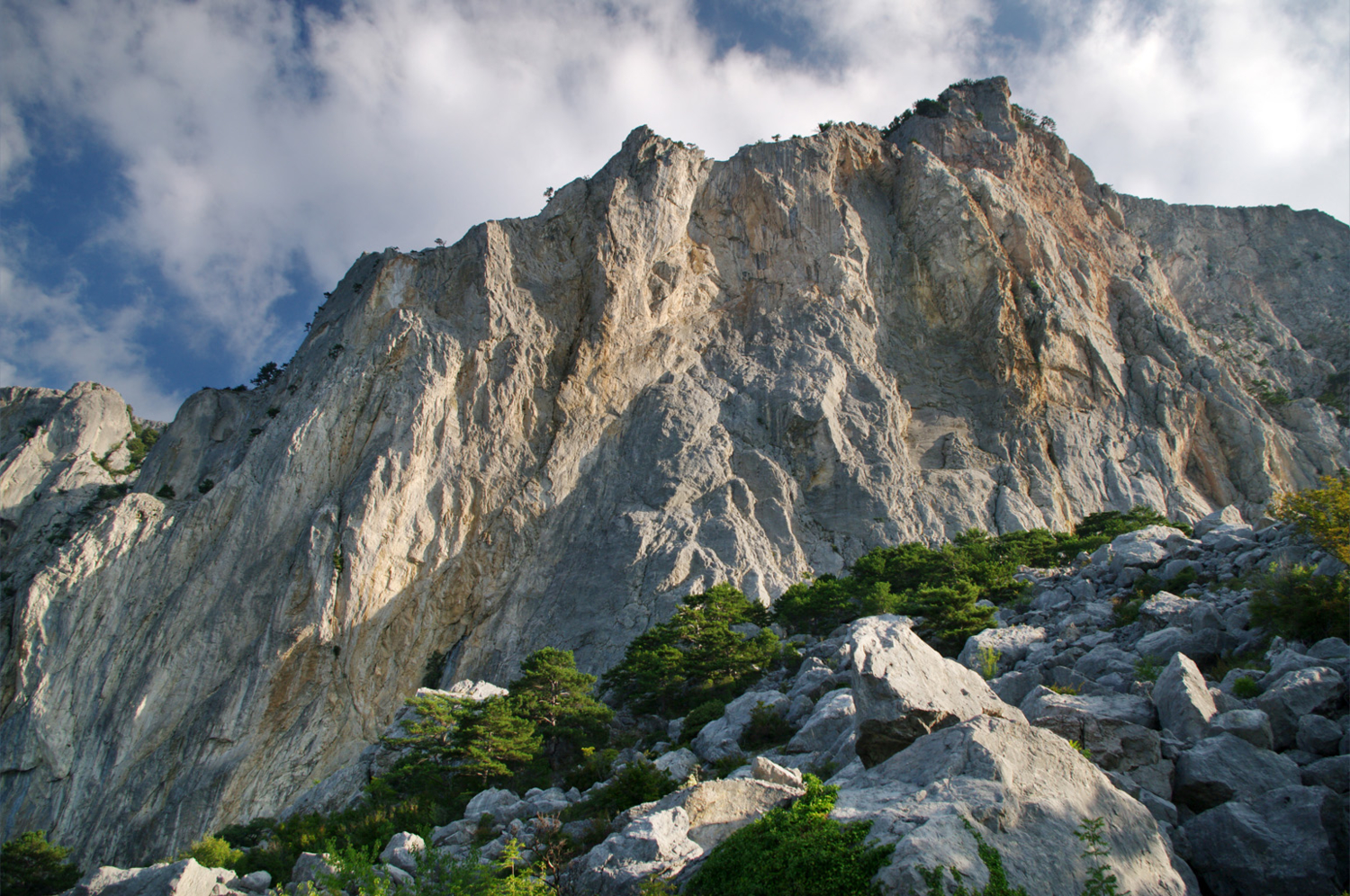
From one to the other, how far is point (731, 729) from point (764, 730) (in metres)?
0.75

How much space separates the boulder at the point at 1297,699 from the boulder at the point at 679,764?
757 centimetres

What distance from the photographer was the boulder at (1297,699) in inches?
318

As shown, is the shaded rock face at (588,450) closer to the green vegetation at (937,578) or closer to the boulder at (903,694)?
the green vegetation at (937,578)

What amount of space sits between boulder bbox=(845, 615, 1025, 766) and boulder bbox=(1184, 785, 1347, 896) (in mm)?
1878

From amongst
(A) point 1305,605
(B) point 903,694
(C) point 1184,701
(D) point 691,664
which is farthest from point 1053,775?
(D) point 691,664

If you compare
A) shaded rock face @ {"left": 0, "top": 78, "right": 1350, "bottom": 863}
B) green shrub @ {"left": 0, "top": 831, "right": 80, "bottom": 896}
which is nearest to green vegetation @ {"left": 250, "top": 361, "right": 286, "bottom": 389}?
shaded rock face @ {"left": 0, "top": 78, "right": 1350, "bottom": 863}

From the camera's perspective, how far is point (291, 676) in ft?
99.8

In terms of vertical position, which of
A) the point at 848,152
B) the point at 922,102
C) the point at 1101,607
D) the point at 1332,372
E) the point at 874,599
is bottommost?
the point at 1101,607

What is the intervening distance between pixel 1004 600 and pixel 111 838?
30790mm

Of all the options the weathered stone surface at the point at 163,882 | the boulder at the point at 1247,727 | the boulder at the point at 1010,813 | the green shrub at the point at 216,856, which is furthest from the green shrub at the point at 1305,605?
the green shrub at the point at 216,856

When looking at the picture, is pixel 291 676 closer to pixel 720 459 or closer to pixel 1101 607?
pixel 720 459

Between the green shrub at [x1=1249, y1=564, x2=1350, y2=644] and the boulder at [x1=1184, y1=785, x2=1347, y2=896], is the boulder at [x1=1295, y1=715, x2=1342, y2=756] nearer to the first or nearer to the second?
the boulder at [x1=1184, y1=785, x2=1347, y2=896]

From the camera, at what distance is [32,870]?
1997cm

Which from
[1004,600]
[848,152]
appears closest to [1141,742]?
[1004,600]
